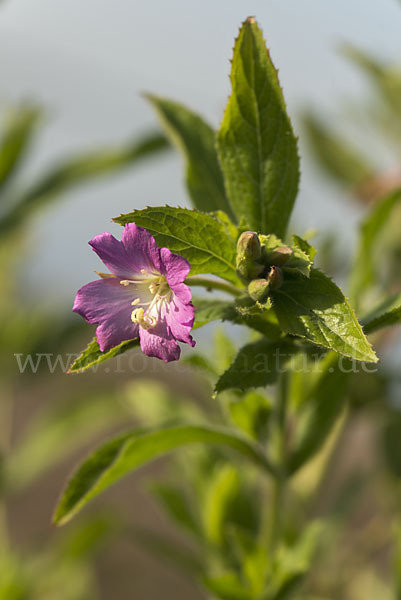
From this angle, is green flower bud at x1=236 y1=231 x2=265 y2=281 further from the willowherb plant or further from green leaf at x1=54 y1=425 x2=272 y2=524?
green leaf at x1=54 y1=425 x2=272 y2=524

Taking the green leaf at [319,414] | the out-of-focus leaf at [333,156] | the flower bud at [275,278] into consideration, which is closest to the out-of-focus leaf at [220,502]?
the green leaf at [319,414]

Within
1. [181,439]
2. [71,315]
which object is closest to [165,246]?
[181,439]

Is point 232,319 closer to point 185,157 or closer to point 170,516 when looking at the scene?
point 185,157

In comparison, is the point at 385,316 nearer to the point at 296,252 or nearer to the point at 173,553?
the point at 296,252

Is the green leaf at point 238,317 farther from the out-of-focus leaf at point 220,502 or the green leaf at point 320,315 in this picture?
the out-of-focus leaf at point 220,502

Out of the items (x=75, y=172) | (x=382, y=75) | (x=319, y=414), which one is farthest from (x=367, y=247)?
(x=75, y=172)

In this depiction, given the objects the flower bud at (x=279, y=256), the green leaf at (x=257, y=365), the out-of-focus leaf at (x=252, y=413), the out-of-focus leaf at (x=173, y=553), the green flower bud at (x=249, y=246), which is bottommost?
the out-of-focus leaf at (x=173, y=553)
